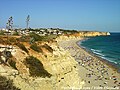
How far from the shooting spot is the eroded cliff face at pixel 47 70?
59.4 ft

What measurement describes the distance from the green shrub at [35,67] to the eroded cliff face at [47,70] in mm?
339

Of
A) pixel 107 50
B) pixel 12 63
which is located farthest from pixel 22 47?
pixel 107 50

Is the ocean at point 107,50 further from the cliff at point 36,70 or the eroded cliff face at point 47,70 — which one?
the cliff at point 36,70

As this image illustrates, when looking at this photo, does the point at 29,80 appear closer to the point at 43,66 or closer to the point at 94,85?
the point at 43,66

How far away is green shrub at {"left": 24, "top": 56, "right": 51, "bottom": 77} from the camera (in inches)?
813

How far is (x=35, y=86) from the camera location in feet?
62.8

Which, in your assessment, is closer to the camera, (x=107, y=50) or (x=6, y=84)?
(x=6, y=84)

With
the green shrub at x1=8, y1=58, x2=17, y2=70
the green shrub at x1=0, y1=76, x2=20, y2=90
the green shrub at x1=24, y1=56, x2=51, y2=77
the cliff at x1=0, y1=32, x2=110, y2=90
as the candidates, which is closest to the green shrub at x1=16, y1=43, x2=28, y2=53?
the cliff at x1=0, y1=32, x2=110, y2=90

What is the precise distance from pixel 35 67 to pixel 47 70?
1841mm

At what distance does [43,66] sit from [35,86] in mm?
4175

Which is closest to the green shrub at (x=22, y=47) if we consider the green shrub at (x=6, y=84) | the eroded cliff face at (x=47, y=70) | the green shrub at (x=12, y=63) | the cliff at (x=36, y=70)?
the cliff at (x=36, y=70)

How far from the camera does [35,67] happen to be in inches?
848

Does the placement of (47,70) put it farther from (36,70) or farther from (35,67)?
(36,70)

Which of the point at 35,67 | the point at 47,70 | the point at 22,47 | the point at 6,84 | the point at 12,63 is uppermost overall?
the point at 22,47
